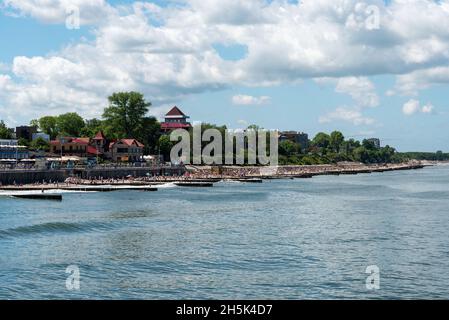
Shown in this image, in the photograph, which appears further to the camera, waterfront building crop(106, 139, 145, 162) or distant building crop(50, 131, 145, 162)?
waterfront building crop(106, 139, 145, 162)

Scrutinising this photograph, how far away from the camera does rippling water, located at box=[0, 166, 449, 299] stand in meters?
29.0

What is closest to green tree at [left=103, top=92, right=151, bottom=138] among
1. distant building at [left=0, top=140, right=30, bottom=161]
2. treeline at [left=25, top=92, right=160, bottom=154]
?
treeline at [left=25, top=92, right=160, bottom=154]

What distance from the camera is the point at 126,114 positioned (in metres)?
173

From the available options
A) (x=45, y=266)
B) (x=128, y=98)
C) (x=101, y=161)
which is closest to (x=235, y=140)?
(x=128, y=98)

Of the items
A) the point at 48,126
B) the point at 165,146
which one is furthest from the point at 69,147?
the point at 48,126

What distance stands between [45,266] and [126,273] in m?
4.90

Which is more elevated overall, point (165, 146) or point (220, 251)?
point (165, 146)

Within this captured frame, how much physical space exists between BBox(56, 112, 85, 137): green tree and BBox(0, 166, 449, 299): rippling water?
367 feet

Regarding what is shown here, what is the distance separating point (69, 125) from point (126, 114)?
18.9 m

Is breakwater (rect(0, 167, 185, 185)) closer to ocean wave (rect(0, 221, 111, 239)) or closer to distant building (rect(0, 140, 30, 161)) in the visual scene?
distant building (rect(0, 140, 30, 161))

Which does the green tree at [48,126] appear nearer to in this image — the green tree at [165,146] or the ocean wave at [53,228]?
the green tree at [165,146]

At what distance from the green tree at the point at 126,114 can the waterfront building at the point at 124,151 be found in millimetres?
15965

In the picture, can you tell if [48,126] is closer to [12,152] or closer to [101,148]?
[101,148]

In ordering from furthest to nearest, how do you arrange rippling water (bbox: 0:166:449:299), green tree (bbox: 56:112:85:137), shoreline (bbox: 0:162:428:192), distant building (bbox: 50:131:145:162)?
green tree (bbox: 56:112:85:137), distant building (bbox: 50:131:145:162), shoreline (bbox: 0:162:428:192), rippling water (bbox: 0:166:449:299)
